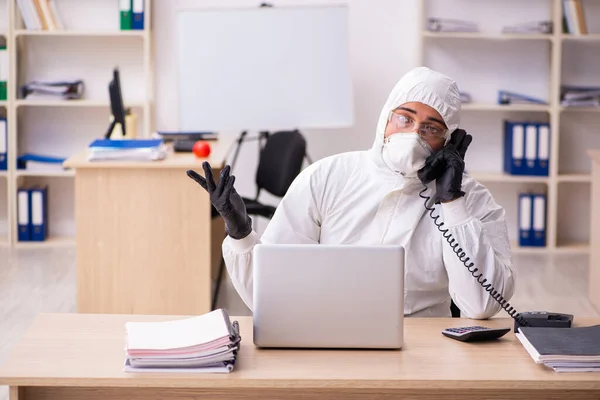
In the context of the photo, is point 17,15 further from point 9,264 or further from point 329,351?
point 329,351

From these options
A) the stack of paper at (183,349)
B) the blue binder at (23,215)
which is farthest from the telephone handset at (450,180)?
the blue binder at (23,215)

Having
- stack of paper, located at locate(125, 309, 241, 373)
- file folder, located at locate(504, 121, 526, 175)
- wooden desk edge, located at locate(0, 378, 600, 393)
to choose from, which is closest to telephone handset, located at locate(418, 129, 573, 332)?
wooden desk edge, located at locate(0, 378, 600, 393)

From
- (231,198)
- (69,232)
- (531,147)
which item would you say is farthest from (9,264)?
(231,198)

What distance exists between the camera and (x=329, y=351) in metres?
1.95

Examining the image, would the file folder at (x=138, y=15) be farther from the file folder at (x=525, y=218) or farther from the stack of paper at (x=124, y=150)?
the file folder at (x=525, y=218)

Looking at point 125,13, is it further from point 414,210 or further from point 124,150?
point 414,210

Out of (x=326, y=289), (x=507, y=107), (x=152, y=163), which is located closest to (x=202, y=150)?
(x=152, y=163)

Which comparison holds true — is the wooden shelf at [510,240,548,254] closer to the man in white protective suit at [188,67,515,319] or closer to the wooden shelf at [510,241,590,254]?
the wooden shelf at [510,241,590,254]

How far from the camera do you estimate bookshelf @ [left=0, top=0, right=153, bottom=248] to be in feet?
19.0

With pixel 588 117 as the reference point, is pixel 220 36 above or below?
above

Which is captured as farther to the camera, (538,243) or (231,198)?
(538,243)

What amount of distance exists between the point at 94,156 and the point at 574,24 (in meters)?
3.24

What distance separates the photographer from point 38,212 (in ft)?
19.4

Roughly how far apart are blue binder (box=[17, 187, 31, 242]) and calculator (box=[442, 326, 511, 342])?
170 inches
